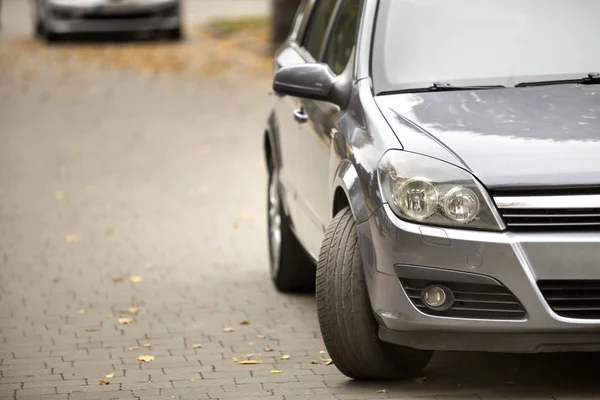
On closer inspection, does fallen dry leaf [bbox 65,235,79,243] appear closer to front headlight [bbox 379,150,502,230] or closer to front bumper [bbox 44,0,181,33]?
front headlight [bbox 379,150,502,230]

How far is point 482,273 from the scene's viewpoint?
203 inches

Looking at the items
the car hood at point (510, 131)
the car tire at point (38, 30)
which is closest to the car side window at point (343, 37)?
the car hood at point (510, 131)

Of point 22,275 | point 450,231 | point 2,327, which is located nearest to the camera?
point 450,231

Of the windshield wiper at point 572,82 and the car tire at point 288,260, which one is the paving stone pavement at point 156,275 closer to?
the car tire at point 288,260

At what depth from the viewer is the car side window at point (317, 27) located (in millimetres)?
7489

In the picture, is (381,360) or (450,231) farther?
(381,360)

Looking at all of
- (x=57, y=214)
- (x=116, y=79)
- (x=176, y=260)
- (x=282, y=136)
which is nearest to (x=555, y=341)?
(x=282, y=136)

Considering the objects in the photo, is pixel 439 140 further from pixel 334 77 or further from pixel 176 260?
pixel 176 260

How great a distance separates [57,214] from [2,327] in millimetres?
3820

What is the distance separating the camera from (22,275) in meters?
8.95

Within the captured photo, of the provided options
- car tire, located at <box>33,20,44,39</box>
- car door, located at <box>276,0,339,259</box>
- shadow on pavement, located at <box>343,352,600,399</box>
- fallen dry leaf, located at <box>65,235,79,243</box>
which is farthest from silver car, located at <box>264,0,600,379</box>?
car tire, located at <box>33,20,44,39</box>

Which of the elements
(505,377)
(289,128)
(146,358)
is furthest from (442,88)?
(146,358)

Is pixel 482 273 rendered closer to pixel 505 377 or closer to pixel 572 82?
pixel 505 377

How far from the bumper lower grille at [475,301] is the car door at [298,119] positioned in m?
1.59
